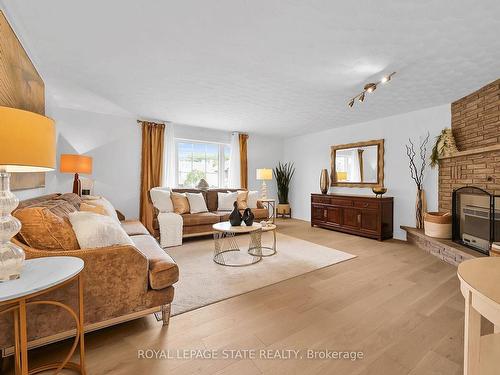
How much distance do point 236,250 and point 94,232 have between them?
90.2 inches

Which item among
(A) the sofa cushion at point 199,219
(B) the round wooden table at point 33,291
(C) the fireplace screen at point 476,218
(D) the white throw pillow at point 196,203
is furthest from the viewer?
(D) the white throw pillow at point 196,203

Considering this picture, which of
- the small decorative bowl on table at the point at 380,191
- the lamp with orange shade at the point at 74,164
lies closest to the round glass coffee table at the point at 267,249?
the small decorative bowl on table at the point at 380,191

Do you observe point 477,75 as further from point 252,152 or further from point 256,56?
point 252,152

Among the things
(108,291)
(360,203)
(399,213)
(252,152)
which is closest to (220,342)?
(108,291)

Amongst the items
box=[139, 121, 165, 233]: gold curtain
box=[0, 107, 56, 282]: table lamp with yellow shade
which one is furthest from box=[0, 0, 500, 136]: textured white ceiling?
box=[0, 107, 56, 282]: table lamp with yellow shade

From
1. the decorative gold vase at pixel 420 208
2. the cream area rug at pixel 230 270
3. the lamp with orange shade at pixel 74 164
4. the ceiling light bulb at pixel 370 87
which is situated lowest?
the cream area rug at pixel 230 270

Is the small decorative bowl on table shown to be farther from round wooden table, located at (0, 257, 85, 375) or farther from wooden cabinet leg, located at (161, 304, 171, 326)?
round wooden table, located at (0, 257, 85, 375)

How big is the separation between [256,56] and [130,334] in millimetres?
2571

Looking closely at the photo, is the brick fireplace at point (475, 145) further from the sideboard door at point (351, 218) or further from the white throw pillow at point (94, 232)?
the white throw pillow at point (94, 232)

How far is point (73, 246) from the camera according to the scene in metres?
1.47

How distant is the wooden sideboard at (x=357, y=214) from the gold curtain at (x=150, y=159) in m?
3.50

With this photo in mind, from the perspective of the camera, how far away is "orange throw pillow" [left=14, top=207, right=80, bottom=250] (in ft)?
4.50

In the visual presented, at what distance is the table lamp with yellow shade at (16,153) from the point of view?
101 centimetres

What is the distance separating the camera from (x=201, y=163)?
18.3ft
